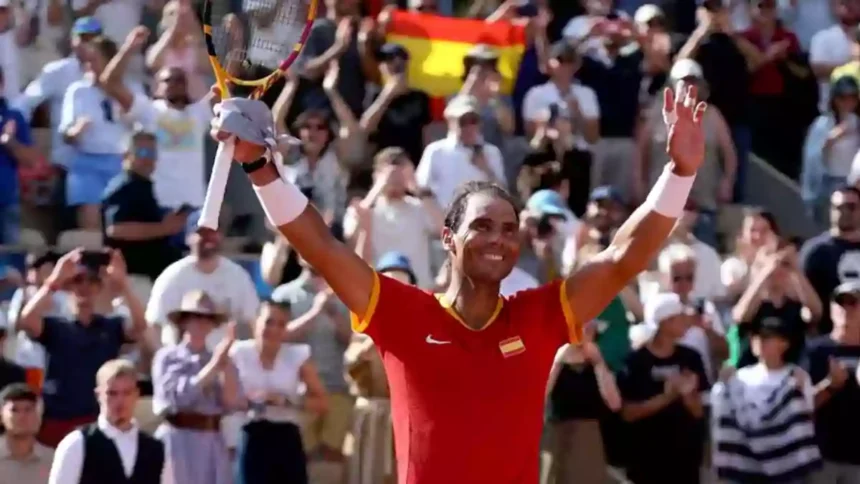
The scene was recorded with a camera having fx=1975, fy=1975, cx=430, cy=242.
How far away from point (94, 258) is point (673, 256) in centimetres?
343

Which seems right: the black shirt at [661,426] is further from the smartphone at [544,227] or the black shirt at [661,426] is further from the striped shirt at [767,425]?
the smartphone at [544,227]

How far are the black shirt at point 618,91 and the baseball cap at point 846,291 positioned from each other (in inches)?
120

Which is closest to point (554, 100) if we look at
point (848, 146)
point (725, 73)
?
point (725, 73)

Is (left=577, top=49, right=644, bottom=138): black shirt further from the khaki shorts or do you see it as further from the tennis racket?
the tennis racket

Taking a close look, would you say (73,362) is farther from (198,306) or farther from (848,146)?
(848,146)

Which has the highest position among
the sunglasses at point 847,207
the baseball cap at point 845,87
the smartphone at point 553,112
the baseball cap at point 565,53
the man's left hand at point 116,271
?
the baseball cap at point 565,53

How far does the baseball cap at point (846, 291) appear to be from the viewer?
11.2m

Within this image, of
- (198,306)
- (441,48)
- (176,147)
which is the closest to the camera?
(198,306)

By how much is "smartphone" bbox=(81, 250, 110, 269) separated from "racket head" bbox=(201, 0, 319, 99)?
4.16 meters

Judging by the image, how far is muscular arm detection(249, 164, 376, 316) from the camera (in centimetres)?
555

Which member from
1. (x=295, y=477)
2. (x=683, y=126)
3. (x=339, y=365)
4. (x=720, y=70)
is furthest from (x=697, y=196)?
(x=683, y=126)

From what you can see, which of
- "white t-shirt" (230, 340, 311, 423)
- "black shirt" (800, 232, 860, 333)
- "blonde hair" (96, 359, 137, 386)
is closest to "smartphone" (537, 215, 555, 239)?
"black shirt" (800, 232, 860, 333)

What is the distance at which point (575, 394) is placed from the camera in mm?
11031

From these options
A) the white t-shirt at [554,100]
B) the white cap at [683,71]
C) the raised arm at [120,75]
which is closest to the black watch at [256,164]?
the white cap at [683,71]
